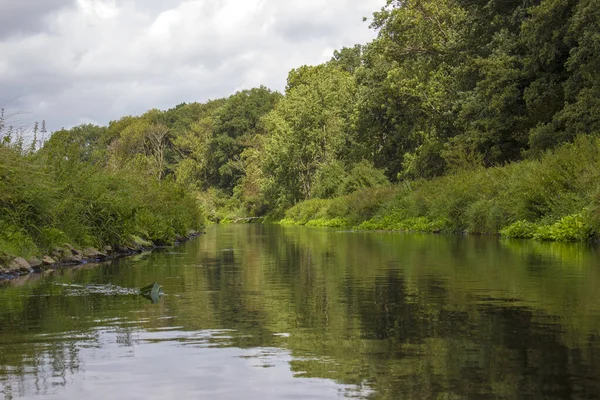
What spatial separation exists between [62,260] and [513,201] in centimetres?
1867

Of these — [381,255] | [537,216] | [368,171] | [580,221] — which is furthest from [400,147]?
→ [381,255]

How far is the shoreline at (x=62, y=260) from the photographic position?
16.6m

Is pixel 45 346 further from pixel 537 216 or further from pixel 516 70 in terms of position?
pixel 516 70

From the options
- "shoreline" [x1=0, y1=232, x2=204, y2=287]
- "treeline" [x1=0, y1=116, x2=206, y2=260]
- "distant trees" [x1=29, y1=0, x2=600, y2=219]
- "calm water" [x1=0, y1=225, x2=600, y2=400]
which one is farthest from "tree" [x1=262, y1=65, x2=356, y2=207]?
"calm water" [x1=0, y1=225, x2=600, y2=400]

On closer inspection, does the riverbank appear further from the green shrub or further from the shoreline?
the green shrub

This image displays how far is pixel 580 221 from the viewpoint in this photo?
25828 millimetres

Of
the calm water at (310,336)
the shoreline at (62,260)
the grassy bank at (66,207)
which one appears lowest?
the calm water at (310,336)

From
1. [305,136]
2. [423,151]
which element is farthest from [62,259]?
[305,136]

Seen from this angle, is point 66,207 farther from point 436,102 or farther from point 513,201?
point 436,102

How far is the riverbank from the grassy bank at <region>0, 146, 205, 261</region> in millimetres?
156

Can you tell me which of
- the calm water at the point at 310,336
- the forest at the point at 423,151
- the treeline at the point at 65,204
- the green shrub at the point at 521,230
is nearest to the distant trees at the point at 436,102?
the forest at the point at 423,151

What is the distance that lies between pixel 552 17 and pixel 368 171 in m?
27.6

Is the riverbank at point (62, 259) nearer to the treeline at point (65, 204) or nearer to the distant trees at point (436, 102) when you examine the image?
the treeline at point (65, 204)

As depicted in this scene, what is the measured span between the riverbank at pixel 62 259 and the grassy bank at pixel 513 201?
13.9m
